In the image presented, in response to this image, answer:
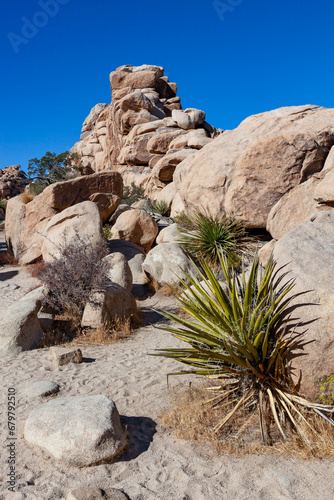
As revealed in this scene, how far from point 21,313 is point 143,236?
286 inches

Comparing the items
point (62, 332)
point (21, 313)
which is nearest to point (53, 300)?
point (62, 332)

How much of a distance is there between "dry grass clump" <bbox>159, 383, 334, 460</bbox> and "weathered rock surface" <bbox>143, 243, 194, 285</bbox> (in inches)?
246

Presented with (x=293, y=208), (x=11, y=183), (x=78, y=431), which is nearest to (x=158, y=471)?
(x=78, y=431)

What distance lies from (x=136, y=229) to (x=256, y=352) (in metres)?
10.2

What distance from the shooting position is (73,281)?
8508 mm

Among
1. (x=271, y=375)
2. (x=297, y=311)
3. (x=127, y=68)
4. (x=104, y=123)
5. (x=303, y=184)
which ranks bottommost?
(x=271, y=375)

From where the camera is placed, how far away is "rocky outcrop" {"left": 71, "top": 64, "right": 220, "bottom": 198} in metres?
27.2

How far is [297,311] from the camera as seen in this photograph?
154 inches

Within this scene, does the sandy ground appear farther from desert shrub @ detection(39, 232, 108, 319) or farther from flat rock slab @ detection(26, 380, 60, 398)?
desert shrub @ detection(39, 232, 108, 319)

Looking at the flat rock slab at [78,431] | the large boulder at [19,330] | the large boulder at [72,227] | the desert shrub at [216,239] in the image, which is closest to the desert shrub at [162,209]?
the large boulder at [72,227]

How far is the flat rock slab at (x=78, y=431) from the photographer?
11.7 feet

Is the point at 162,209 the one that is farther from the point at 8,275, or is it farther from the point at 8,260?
the point at 8,275

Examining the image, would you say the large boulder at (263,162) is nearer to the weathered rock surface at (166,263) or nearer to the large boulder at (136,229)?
the weathered rock surface at (166,263)

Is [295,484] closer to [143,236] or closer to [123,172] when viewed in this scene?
[143,236]
